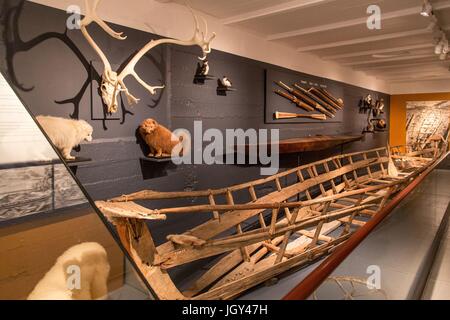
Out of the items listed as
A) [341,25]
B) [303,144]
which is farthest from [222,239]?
[341,25]

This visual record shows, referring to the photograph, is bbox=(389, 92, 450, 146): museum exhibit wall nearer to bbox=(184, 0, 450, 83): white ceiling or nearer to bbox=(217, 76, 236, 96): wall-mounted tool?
bbox=(184, 0, 450, 83): white ceiling

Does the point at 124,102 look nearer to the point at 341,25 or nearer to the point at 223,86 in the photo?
the point at 223,86

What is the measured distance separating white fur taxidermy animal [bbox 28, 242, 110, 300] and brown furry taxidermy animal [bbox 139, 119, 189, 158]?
7.38ft

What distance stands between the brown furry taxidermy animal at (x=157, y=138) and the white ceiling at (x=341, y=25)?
1737 mm

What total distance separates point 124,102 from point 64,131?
83 centimetres

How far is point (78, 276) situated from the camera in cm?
125

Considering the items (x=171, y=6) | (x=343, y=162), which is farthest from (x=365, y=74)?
(x=171, y=6)

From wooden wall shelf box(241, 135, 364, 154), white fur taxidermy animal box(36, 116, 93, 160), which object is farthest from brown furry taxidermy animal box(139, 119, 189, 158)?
wooden wall shelf box(241, 135, 364, 154)

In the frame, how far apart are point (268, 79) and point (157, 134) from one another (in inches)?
110

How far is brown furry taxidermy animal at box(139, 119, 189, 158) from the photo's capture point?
11.3 feet

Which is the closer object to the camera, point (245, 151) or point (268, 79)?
point (245, 151)
